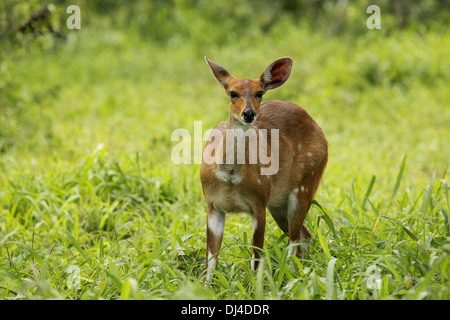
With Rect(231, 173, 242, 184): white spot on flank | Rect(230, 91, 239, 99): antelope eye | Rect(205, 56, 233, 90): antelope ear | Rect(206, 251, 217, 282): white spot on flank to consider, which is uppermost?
Rect(205, 56, 233, 90): antelope ear

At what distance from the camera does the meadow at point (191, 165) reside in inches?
126

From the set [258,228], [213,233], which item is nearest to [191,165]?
[213,233]

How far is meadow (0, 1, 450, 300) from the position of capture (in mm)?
3199

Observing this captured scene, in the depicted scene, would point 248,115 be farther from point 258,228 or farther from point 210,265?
point 210,265

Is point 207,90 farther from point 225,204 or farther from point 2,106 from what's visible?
point 225,204

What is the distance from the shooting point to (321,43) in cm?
1071

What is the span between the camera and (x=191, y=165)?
5996 mm

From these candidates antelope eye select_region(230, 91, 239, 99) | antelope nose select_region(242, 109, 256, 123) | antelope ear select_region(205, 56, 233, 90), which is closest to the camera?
antelope nose select_region(242, 109, 256, 123)

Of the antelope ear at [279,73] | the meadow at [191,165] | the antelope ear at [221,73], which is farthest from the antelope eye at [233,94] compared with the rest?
the meadow at [191,165]

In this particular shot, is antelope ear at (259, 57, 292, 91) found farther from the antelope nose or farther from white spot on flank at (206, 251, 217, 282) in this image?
white spot on flank at (206, 251, 217, 282)

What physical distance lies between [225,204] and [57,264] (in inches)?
46.8

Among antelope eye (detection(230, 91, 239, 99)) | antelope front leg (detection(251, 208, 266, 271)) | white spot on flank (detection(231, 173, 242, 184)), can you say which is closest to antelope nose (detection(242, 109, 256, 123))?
antelope eye (detection(230, 91, 239, 99))

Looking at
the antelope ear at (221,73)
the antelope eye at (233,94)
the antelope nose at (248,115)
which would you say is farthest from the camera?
the antelope ear at (221,73)

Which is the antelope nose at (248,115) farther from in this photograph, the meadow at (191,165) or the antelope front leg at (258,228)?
the meadow at (191,165)
